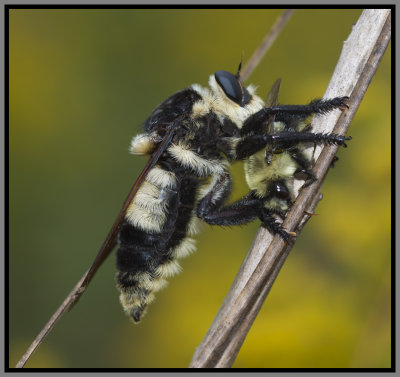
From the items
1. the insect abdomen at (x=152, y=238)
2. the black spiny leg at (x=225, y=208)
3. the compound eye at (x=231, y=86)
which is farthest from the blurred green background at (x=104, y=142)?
the compound eye at (x=231, y=86)

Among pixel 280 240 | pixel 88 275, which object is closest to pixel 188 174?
pixel 88 275

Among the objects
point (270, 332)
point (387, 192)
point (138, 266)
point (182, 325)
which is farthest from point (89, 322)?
point (387, 192)

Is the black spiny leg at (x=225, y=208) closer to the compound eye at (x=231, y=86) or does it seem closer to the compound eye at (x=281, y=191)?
the compound eye at (x=281, y=191)

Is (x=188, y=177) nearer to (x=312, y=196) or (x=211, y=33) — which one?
(x=312, y=196)

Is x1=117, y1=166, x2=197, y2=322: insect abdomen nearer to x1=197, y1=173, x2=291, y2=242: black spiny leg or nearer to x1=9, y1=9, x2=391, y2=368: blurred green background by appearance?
x1=197, y1=173, x2=291, y2=242: black spiny leg

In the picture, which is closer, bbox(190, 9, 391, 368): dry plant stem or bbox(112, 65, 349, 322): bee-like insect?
bbox(190, 9, 391, 368): dry plant stem

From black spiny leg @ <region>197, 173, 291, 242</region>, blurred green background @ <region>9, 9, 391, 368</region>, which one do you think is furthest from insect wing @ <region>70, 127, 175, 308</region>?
blurred green background @ <region>9, 9, 391, 368</region>
